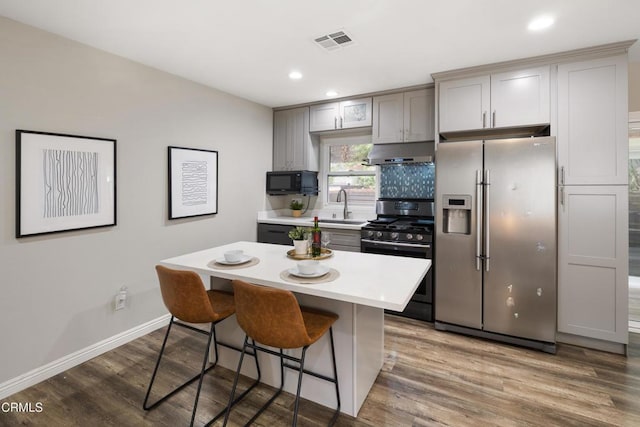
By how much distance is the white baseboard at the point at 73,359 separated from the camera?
214 centimetres

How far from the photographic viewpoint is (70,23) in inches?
86.1

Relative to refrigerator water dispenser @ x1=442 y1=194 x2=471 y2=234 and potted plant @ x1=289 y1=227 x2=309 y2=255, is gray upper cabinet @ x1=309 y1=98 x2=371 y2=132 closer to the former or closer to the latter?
refrigerator water dispenser @ x1=442 y1=194 x2=471 y2=234

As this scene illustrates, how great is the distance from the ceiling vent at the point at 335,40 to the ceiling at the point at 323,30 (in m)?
0.05

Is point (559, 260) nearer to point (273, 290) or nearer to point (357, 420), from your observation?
point (357, 420)

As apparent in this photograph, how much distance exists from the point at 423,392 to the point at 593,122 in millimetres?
2573

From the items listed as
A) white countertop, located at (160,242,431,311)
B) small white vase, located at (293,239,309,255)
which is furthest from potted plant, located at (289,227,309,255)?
white countertop, located at (160,242,431,311)

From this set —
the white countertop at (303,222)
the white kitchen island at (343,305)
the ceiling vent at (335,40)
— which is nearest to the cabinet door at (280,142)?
the white countertop at (303,222)

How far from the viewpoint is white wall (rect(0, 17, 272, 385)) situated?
2.14m

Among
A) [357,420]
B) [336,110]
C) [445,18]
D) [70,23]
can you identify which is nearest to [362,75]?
[336,110]

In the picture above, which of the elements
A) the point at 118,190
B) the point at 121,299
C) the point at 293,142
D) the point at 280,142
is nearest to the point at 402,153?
the point at 293,142

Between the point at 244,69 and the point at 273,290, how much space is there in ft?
7.87

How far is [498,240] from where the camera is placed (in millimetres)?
2832

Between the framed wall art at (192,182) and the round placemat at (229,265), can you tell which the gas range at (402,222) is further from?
the framed wall art at (192,182)

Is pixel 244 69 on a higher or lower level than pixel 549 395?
higher
